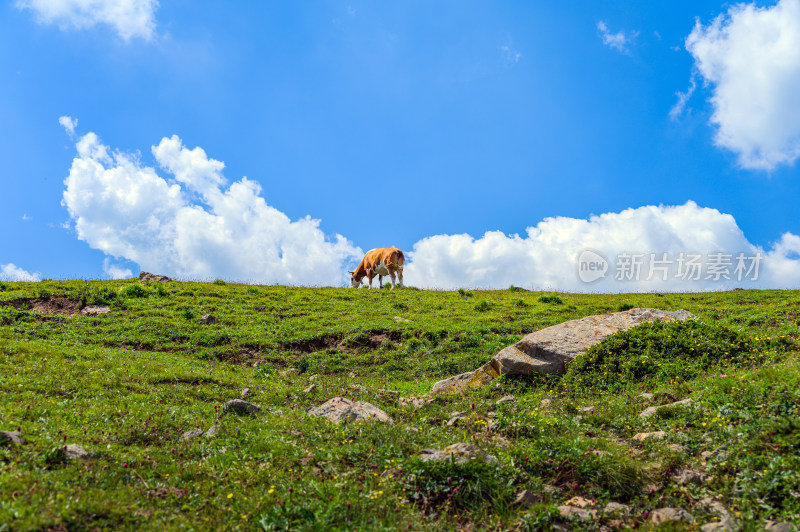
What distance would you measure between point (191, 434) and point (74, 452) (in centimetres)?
192

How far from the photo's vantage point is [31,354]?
1411 centimetres

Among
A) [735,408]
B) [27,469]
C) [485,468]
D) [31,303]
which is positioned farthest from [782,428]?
[31,303]

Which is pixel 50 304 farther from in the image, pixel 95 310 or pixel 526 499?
pixel 526 499

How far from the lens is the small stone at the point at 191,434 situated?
858 cm

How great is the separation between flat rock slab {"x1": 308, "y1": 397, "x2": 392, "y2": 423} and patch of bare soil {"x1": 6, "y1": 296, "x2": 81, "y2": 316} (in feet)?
60.4

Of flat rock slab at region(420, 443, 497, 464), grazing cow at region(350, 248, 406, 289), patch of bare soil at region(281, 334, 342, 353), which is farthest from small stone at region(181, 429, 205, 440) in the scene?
grazing cow at region(350, 248, 406, 289)

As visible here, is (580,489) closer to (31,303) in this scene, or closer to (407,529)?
(407,529)

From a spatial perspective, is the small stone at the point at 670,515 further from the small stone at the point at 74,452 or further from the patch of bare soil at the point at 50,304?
the patch of bare soil at the point at 50,304

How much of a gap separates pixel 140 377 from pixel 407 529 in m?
10.0

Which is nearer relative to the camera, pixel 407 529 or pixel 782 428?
pixel 407 529

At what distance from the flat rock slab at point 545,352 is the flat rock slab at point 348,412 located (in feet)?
9.89

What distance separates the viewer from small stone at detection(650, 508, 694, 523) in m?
6.12

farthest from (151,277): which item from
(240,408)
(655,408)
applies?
(655,408)

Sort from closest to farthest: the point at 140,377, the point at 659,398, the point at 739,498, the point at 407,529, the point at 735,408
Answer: the point at 407,529
the point at 739,498
the point at 735,408
the point at 659,398
the point at 140,377
